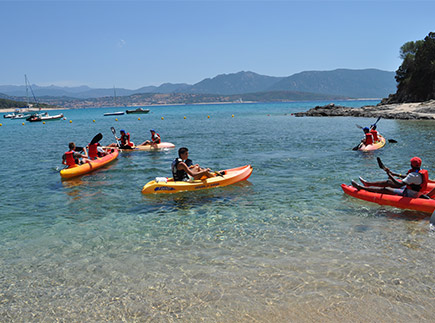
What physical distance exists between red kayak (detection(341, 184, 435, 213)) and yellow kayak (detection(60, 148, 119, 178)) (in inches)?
421

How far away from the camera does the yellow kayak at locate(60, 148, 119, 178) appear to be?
Answer: 14.4 m

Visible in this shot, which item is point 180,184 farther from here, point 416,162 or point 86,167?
point 416,162

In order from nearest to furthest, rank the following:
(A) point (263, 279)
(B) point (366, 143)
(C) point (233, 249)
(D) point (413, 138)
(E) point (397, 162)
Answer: (A) point (263, 279) → (C) point (233, 249) → (E) point (397, 162) → (B) point (366, 143) → (D) point (413, 138)

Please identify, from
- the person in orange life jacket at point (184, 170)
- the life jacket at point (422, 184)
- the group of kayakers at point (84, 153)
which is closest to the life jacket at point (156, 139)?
the group of kayakers at point (84, 153)

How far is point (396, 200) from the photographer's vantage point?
9.44 metres

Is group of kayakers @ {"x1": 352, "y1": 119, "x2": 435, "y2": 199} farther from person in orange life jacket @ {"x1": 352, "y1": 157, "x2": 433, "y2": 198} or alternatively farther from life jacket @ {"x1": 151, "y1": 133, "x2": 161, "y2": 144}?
life jacket @ {"x1": 151, "y1": 133, "x2": 161, "y2": 144}

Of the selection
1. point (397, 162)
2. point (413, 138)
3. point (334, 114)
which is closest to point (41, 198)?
point (397, 162)

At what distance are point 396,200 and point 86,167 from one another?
1206 cm

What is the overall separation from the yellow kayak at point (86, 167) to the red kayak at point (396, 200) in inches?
421

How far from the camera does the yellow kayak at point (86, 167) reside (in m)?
14.4

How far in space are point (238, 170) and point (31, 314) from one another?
8.76m

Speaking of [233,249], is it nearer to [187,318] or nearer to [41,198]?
[187,318]

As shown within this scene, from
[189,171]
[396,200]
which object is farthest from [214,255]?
[396,200]

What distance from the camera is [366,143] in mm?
19938
